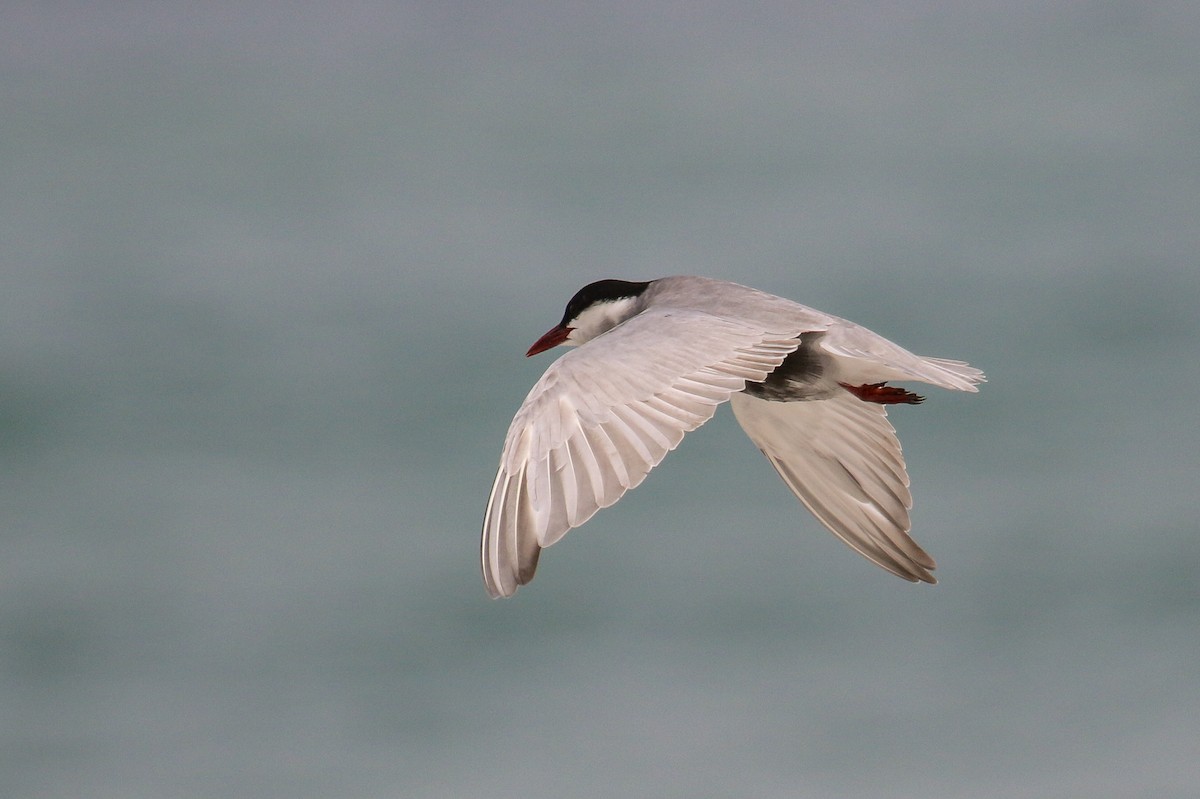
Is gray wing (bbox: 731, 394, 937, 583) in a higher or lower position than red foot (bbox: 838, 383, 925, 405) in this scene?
lower

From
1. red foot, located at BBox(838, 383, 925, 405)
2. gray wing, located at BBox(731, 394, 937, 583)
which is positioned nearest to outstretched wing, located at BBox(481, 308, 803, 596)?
red foot, located at BBox(838, 383, 925, 405)

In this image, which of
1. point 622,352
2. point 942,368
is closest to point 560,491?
point 622,352

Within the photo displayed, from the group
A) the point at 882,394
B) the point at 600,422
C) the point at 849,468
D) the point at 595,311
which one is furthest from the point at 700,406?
the point at 595,311

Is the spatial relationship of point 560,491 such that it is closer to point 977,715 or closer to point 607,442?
point 607,442

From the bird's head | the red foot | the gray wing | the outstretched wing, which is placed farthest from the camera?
the bird's head

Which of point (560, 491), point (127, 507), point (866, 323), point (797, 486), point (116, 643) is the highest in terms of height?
point (560, 491)

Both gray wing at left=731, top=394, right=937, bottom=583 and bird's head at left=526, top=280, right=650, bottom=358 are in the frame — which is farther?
bird's head at left=526, top=280, right=650, bottom=358

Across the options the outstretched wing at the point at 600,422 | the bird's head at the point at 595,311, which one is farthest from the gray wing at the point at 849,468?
the outstretched wing at the point at 600,422

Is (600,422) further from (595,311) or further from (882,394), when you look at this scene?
(595,311)

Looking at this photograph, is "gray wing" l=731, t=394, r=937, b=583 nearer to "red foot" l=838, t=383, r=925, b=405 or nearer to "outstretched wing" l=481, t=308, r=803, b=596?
"red foot" l=838, t=383, r=925, b=405
